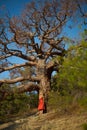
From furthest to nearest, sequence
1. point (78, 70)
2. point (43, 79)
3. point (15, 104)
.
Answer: point (15, 104) → point (43, 79) → point (78, 70)

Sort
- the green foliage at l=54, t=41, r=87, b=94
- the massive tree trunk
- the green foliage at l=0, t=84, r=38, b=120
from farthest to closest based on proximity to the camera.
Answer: the green foliage at l=0, t=84, r=38, b=120, the massive tree trunk, the green foliage at l=54, t=41, r=87, b=94

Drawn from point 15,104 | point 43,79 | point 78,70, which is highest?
point 78,70

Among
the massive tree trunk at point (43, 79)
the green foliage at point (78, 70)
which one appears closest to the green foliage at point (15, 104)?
the massive tree trunk at point (43, 79)

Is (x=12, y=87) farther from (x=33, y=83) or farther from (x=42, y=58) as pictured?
(x=42, y=58)

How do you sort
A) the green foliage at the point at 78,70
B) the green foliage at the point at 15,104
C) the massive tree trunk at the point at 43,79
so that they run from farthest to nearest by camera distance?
the green foliage at the point at 15,104, the massive tree trunk at the point at 43,79, the green foliage at the point at 78,70

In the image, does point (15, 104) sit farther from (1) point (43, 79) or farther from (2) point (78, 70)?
(2) point (78, 70)

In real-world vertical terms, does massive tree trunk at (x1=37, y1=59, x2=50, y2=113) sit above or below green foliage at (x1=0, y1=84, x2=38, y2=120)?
above

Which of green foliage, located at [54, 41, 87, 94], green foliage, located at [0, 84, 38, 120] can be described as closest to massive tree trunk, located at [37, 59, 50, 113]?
green foliage, located at [0, 84, 38, 120]

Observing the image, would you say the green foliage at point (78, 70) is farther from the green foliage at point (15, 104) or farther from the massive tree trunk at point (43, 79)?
the green foliage at point (15, 104)

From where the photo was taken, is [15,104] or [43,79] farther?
[15,104]

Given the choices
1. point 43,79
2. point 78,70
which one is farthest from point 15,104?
point 78,70

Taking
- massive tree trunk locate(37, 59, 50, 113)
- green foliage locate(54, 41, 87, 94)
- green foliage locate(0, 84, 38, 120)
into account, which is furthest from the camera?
green foliage locate(0, 84, 38, 120)

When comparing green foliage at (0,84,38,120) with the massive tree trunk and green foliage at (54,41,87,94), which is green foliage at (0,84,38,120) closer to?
the massive tree trunk

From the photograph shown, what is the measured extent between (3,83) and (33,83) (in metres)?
2.38
